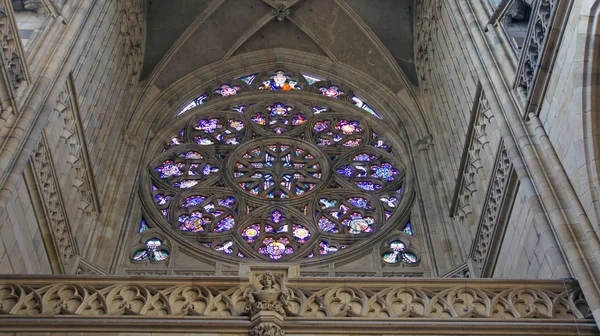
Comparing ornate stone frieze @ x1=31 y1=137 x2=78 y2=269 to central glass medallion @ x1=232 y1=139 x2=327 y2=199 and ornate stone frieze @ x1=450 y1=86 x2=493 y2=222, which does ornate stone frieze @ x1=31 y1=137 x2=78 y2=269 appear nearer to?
central glass medallion @ x1=232 y1=139 x2=327 y2=199

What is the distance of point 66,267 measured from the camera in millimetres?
9086

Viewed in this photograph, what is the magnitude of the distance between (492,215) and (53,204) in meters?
4.80

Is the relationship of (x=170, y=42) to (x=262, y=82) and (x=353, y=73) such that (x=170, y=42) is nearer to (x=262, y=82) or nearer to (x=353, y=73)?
(x=262, y=82)

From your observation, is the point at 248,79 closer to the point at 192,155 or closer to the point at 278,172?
the point at 192,155

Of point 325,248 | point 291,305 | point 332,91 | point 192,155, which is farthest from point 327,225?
point 291,305

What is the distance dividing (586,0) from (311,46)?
888 centimetres

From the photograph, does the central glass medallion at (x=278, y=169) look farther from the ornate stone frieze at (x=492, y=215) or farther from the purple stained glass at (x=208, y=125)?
the ornate stone frieze at (x=492, y=215)

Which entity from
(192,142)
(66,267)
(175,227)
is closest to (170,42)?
(192,142)

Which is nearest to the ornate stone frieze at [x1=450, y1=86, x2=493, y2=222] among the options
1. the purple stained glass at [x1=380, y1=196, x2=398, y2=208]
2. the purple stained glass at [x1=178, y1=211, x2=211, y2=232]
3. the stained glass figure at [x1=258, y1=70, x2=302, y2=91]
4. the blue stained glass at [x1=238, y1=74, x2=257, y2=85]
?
the purple stained glass at [x1=380, y1=196, x2=398, y2=208]

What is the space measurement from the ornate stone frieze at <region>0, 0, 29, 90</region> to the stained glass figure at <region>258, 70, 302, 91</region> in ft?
23.7

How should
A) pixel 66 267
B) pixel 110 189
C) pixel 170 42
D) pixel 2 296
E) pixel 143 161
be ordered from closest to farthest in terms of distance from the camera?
pixel 2 296
pixel 66 267
pixel 110 189
pixel 143 161
pixel 170 42

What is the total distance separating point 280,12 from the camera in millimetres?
15250

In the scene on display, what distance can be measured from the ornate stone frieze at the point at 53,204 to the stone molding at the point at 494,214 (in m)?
4.74

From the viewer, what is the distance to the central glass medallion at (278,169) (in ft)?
40.5
